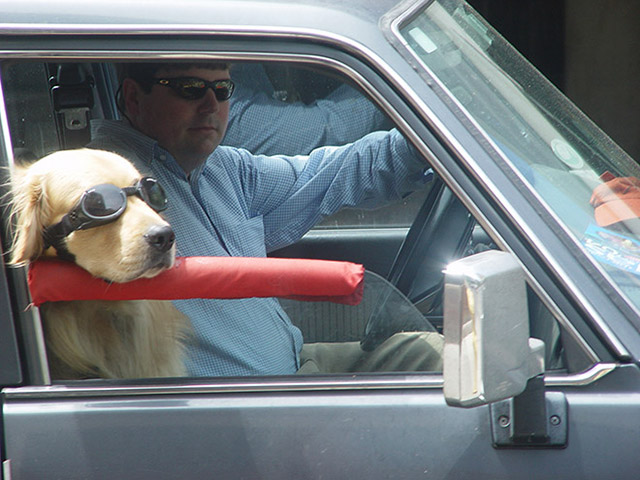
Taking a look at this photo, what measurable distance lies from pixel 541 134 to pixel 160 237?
815 mm

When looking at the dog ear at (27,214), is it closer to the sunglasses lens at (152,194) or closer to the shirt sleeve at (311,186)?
the sunglasses lens at (152,194)

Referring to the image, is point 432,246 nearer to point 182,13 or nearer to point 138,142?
point 138,142

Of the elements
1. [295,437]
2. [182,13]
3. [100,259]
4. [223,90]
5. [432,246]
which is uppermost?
[182,13]

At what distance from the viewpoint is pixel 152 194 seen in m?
1.84

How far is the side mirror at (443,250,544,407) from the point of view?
130cm

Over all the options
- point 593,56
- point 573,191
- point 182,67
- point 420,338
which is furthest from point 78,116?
point 593,56

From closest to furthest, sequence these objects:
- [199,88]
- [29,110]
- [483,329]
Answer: [483,329] < [29,110] < [199,88]

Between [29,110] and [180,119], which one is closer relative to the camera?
[29,110]

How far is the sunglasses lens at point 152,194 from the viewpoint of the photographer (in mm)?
1804

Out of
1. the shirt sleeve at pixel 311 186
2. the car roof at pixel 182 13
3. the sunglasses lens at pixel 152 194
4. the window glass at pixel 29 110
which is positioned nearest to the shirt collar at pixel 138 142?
the window glass at pixel 29 110

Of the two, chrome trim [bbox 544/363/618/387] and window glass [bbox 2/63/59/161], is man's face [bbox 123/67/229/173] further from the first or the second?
chrome trim [bbox 544/363/618/387]

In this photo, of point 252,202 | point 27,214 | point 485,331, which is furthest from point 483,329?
point 252,202

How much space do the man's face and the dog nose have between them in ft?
1.45

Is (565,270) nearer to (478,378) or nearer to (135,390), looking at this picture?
(478,378)
